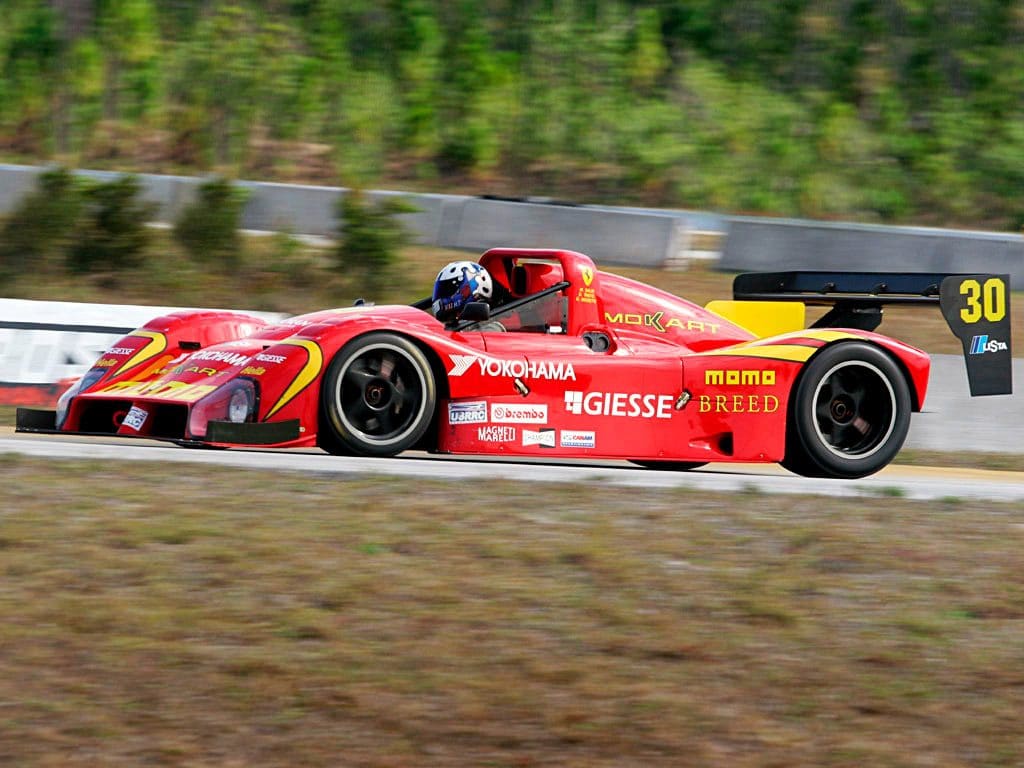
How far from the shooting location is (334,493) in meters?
6.12

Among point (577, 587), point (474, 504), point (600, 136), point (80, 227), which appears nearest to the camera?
Result: point (577, 587)

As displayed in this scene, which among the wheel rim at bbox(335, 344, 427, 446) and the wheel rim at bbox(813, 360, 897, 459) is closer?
the wheel rim at bbox(335, 344, 427, 446)

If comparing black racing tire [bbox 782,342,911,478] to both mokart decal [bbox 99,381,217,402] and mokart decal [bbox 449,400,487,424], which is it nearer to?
→ mokart decal [bbox 449,400,487,424]

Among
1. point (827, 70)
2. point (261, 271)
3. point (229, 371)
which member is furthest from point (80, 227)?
point (827, 70)

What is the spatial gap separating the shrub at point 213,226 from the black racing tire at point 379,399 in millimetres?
7530

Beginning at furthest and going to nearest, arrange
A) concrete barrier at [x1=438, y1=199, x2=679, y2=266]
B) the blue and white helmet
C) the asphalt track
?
concrete barrier at [x1=438, y1=199, x2=679, y2=266]
the blue and white helmet
the asphalt track

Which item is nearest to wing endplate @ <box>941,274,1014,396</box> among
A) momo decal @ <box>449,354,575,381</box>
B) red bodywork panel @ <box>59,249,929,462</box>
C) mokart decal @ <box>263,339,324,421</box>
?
red bodywork panel @ <box>59,249,929,462</box>

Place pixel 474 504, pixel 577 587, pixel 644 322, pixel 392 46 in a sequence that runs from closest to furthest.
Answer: pixel 577 587, pixel 474 504, pixel 644 322, pixel 392 46

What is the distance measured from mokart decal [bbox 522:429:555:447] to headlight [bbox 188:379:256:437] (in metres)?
1.43

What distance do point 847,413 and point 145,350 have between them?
4.05 m

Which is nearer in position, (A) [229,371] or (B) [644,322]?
(A) [229,371]

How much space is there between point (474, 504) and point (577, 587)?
3.44 ft

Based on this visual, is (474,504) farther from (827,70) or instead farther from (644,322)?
(827,70)

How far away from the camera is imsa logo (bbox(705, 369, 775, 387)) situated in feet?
26.7
